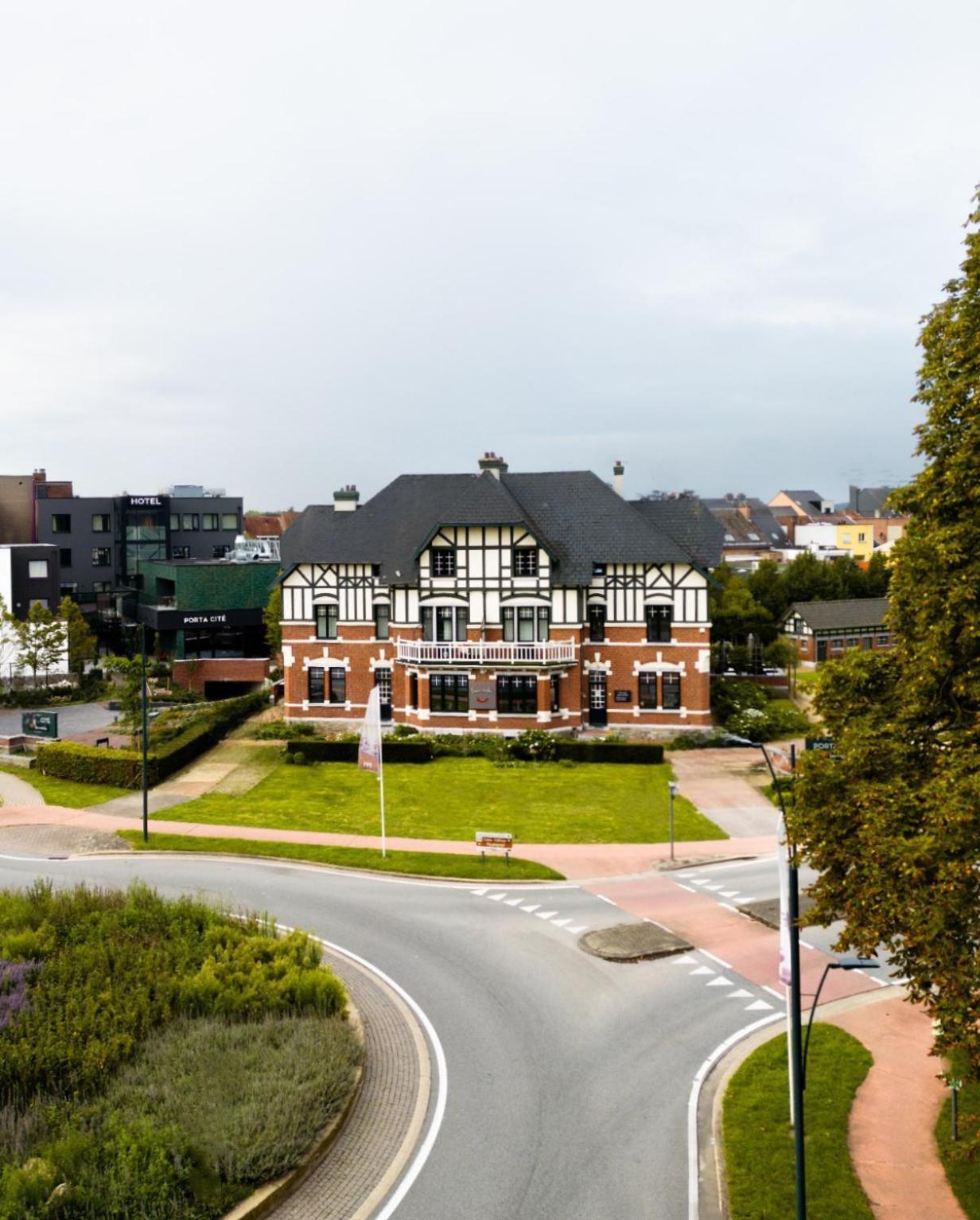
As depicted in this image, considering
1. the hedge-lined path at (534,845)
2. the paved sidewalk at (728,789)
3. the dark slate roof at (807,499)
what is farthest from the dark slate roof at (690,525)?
the dark slate roof at (807,499)

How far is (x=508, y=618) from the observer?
48.4 meters

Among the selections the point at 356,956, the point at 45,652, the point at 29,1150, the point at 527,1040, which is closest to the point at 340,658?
the point at 45,652

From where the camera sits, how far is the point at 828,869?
14.5m

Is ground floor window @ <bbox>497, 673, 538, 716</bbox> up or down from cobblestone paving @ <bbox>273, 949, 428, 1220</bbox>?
Result: up

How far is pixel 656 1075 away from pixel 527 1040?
2542mm

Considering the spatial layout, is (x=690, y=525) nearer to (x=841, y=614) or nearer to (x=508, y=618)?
(x=508, y=618)

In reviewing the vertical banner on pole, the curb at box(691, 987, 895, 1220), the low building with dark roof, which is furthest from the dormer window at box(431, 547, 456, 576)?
the curb at box(691, 987, 895, 1220)

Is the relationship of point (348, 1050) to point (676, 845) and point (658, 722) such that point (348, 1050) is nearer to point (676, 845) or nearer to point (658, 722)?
point (676, 845)

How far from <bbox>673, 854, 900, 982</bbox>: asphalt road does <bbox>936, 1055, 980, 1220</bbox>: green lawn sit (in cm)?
688

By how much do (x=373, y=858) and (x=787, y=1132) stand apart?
16913 millimetres

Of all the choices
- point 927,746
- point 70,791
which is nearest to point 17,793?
point 70,791

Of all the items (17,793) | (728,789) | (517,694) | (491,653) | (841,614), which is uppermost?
(841,614)

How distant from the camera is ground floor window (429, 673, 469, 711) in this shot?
4797 cm

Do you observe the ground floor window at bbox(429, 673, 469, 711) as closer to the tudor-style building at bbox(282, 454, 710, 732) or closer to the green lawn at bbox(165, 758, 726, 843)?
the tudor-style building at bbox(282, 454, 710, 732)
